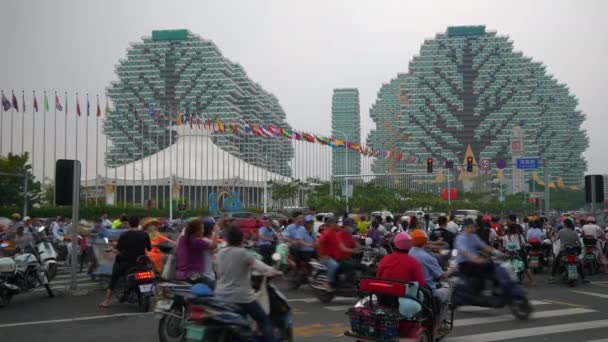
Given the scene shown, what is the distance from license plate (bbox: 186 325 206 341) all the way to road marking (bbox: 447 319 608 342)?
12.3 feet

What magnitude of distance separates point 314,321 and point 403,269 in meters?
3.24

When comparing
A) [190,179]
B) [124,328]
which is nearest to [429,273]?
[124,328]

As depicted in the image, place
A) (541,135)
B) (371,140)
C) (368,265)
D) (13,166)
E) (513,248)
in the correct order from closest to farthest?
(368,265)
(513,248)
(13,166)
(541,135)
(371,140)

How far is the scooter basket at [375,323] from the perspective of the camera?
659 cm

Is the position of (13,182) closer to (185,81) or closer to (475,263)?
(475,263)

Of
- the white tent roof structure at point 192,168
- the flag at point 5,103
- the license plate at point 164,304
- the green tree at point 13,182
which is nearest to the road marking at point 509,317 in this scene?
the license plate at point 164,304

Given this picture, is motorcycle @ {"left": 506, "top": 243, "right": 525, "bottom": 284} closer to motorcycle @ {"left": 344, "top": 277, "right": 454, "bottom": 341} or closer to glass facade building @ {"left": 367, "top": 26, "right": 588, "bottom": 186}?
motorcycle @ {"left": 344, "top": 277, "right": 454, "bottom": 341}

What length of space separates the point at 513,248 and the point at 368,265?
11.9 feet

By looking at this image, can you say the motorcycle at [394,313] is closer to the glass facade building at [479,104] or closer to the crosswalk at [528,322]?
the crosswalk at [528,322]

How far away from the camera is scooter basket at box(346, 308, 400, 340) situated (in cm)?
659

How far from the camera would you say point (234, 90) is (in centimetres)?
14962

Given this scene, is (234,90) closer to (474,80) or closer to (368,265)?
(474,80)

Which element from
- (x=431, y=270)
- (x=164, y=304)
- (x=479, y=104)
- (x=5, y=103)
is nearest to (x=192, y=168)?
(x=5, y=103)

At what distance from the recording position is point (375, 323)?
6.70 m
